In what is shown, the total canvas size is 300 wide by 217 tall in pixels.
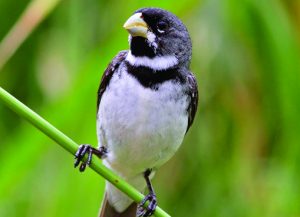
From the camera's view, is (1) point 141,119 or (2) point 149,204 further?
(2) point 149,204

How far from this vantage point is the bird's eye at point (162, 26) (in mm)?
2715

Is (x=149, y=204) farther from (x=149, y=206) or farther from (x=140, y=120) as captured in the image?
(x=140, y=120)

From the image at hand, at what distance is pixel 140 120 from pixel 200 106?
97cm

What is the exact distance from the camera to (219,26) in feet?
11.4

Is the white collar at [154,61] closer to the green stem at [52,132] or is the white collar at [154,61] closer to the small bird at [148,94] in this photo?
the small bird at [148,94]

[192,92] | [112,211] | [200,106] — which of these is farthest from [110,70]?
[200,106]

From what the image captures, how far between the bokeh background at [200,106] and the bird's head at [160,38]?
176 millimetres

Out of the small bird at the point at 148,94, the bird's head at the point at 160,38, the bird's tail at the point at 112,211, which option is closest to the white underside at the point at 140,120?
the small bird at the point at 148,94

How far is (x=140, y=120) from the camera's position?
104 inches

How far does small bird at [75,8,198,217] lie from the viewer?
2604 mm

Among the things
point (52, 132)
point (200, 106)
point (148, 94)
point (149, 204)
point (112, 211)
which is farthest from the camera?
point (200, 106)

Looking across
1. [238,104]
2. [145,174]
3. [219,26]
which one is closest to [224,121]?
[238,104]

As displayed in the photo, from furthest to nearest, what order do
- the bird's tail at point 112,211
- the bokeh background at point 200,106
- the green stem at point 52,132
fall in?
the bird's tail at point 112,211 → the bokeh background at point 200,106 → the green stem at point 52,132

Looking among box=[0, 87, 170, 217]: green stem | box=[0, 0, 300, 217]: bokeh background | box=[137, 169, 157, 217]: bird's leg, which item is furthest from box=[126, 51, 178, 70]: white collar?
box=[0, 87, 170, 217]: green stem
